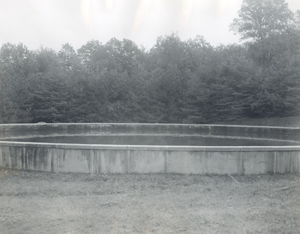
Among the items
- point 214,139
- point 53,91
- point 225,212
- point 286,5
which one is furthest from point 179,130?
point 286,5

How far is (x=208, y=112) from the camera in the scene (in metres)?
31.3

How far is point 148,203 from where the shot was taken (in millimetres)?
6695

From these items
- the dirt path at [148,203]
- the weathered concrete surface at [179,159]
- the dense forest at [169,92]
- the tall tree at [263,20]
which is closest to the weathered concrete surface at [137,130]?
the weathered concrete surface at [179,159]

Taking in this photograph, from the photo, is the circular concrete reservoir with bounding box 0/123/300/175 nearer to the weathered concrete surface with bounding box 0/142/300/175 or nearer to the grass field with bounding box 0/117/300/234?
the weathered concrete surface with bounding box 0/142/300/175

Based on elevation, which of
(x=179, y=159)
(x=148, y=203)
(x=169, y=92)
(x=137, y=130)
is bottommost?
(x=148, y=203)

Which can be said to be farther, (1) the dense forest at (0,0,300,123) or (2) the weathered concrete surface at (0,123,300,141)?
(1) the dense forest at (0,0,300,123)

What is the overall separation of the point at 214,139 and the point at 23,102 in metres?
19.6

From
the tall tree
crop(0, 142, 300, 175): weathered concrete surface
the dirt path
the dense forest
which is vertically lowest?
the dirt path

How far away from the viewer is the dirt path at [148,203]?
5.45m

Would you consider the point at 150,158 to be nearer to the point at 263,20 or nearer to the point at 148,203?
the point at 148,203

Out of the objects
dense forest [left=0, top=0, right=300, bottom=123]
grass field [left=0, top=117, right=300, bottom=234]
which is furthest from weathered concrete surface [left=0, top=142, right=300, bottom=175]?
dense forest [left=0, top=0, right=300, bottom=123]

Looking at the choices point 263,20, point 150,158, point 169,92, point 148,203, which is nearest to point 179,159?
point 150,158

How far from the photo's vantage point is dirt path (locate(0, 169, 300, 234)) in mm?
5449

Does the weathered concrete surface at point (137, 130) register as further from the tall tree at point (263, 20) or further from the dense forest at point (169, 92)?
the tall tree at point (263, 20)
